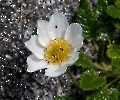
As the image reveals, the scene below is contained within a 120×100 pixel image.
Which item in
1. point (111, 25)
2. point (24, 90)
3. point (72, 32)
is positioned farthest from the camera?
point (111, 25)

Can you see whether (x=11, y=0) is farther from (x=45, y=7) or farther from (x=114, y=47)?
(x=114, y=47)

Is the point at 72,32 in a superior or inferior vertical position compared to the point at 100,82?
superior

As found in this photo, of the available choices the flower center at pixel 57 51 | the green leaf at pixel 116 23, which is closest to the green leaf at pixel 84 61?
the flower center at pixel 57 51

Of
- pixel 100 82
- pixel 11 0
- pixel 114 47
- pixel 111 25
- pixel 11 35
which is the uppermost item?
pixel 11 0

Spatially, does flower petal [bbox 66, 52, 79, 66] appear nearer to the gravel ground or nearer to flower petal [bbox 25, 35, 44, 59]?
flower petal [bbox 25, 35, 44, 59]

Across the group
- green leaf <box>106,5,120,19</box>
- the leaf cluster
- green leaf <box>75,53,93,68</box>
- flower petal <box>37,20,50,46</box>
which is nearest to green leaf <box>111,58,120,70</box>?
the leaf cluster

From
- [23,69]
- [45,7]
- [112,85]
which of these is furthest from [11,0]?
[112,85]

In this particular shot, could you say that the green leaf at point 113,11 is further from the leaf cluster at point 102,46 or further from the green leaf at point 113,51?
the green leaf at point 113,51
